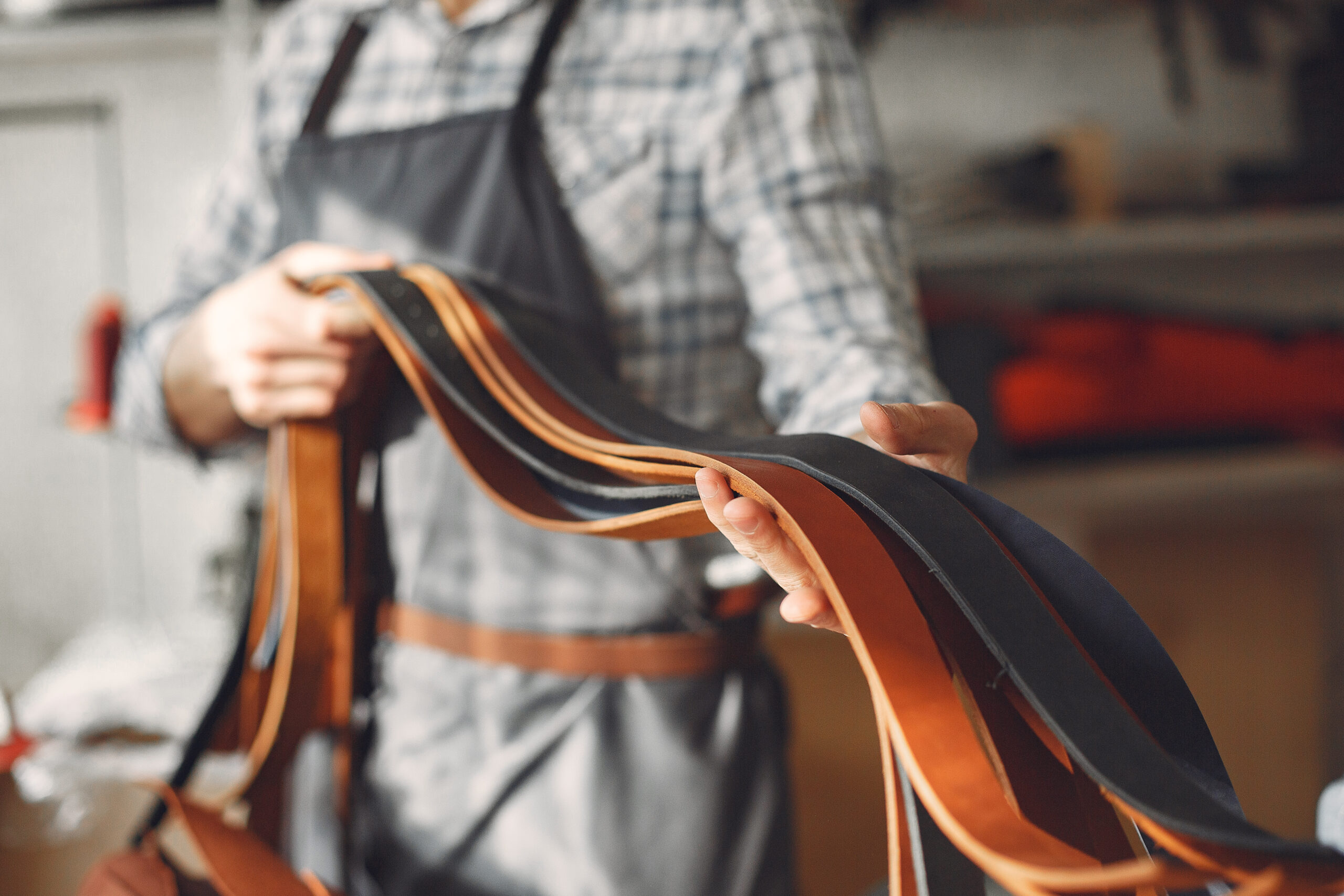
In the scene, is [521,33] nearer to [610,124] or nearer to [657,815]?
[610,124]

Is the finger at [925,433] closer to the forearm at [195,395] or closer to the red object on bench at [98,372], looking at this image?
the forearm at [195,395]

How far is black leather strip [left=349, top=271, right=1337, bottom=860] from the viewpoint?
186mm

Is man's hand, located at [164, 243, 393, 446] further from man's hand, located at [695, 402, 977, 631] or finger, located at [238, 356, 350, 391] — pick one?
man's hand, located at [695, 402, 977, 631]

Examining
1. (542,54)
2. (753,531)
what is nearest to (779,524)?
(753,531)

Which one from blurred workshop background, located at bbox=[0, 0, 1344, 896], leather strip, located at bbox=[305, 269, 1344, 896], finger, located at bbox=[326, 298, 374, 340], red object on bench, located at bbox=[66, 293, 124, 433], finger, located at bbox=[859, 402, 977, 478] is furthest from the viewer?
blurred workshop background, located at bbox=[0, 0, 1344, 896]

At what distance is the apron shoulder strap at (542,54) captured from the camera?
54cm

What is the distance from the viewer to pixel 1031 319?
142cm

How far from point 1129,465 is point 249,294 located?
1.25 m

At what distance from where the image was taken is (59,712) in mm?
866

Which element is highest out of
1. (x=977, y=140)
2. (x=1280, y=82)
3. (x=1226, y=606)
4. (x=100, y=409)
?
(x=1280, y=82)

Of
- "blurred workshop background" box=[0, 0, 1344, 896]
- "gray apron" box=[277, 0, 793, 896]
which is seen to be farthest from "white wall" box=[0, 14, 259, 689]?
"gray apron" box=[277, 0, 793, 896]

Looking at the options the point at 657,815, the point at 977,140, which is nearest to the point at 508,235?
the point at 657,815

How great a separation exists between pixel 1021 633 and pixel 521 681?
383mm

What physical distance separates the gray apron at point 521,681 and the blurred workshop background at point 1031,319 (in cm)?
59
